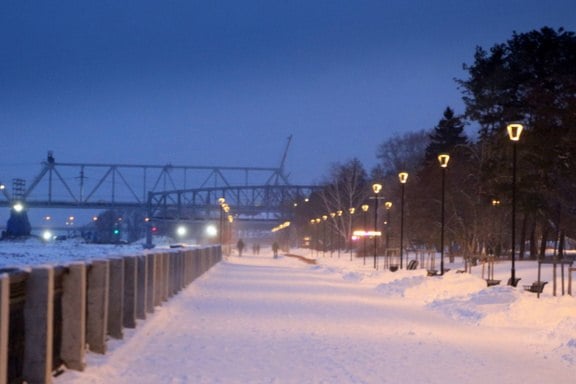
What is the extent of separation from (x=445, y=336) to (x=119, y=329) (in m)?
6.35

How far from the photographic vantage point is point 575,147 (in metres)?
38.3

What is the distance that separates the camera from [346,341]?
15172 mm

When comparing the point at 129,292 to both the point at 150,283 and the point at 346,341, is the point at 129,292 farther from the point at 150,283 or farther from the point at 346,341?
the point at 346,341

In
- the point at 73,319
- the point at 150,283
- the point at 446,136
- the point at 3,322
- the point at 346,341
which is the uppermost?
the point at 446,136

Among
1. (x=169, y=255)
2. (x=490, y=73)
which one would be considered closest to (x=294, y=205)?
(x=490, y=73)

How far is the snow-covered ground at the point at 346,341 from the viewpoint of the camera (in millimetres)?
11453

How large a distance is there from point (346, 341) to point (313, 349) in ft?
4.44

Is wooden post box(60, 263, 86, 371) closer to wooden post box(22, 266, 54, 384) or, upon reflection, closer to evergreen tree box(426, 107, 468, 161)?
wooden post box(22, 266, 54, 384)

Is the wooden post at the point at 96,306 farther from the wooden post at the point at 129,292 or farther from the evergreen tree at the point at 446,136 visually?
the evergreen tree at the point at 446,136

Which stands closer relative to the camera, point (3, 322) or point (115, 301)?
point (3, 322)

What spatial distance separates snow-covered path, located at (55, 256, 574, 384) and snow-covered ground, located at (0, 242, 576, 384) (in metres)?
0.02

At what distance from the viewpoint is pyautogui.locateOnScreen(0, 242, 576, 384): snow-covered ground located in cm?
1145

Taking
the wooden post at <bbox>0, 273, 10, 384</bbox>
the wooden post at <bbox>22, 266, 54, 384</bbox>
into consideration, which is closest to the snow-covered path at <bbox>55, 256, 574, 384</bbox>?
the wooden post at <bbox>22, 266, 54, 384</bbox>

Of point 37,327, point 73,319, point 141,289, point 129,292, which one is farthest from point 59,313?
point 141,289
